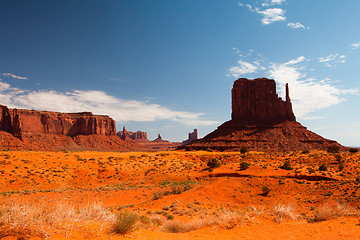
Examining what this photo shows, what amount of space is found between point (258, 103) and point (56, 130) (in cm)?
10891

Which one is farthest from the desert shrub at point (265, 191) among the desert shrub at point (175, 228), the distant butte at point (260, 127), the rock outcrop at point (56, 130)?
the rock outcrop at point (56, 130)

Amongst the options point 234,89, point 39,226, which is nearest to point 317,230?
point 39,226

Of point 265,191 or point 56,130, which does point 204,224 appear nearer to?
point 265,191

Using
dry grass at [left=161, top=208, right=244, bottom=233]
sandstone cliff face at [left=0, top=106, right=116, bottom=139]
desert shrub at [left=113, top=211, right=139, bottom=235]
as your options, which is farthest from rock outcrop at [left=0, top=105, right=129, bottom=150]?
desert shrub at [left=113, top=211, right=139, bottom=235]

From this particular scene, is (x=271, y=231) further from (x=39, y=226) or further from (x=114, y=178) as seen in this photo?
(x=114, y=178)

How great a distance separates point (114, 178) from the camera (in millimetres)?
30297

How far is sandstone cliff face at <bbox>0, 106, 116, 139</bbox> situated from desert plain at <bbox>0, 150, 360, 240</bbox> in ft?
299

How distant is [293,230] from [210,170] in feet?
77.0

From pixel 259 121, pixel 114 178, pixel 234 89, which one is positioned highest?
pixel 234 89

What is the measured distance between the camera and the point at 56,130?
122 m

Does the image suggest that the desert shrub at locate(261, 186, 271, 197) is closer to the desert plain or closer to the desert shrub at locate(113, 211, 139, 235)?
the desert plain

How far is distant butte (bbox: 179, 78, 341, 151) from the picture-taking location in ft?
207

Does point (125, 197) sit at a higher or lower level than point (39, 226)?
lower

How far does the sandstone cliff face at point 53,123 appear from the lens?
106 m
